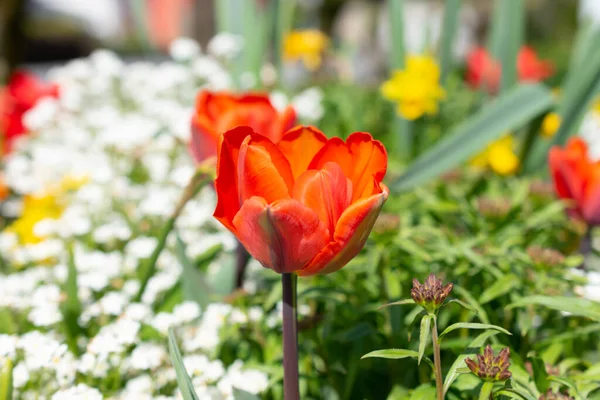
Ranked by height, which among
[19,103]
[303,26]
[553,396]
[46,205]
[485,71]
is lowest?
[303,26]

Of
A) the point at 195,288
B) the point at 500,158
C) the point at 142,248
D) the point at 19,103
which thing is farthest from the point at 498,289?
the point at 19,103

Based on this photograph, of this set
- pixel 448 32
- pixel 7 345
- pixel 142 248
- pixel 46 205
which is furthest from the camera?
pixel 448 32

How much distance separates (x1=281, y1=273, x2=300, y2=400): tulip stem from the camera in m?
0.72

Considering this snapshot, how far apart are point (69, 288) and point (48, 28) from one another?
834 inches

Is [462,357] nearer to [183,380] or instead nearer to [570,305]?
[570,305]

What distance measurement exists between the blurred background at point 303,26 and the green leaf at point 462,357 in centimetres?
204

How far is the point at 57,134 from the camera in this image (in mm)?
2400

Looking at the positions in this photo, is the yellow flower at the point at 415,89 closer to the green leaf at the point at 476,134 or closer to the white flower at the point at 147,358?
the green leaf at the point at 476,134

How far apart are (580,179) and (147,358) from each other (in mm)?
850

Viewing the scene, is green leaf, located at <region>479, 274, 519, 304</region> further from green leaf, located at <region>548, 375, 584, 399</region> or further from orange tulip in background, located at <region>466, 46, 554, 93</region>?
orange tulip in background, located at <region>466, 46, 554, 93</region>

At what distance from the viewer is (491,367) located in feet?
2.12

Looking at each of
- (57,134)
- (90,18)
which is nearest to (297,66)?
(57,134)

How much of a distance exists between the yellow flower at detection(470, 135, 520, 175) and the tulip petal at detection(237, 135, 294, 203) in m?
1.35

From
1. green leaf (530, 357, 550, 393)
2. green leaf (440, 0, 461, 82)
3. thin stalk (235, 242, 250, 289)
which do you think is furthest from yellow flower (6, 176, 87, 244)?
green leaf (530, 357, 550, 393)
